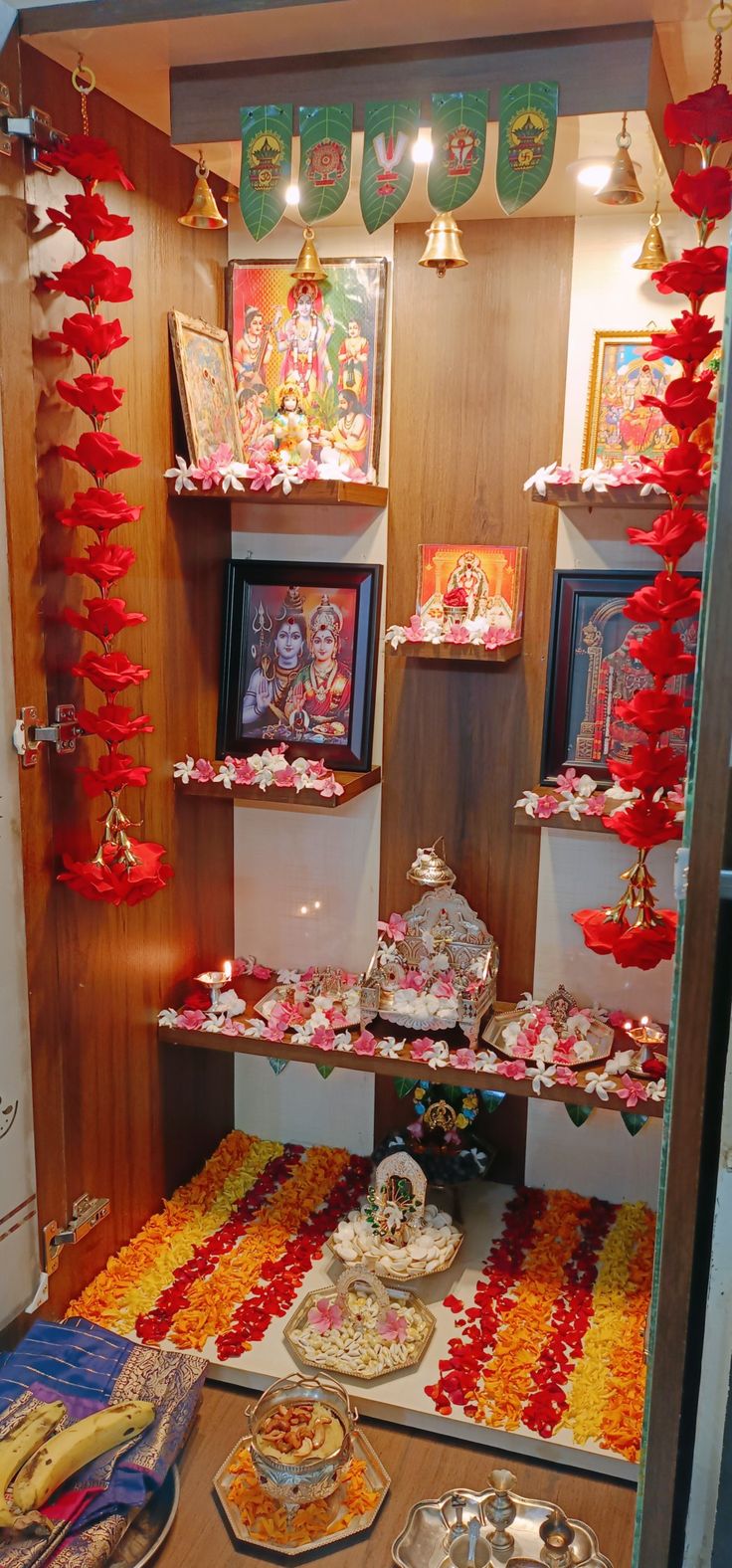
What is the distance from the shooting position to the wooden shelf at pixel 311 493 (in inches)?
116

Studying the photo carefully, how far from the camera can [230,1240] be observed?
10.6ft

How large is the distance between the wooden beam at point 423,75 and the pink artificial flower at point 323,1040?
7.14ft

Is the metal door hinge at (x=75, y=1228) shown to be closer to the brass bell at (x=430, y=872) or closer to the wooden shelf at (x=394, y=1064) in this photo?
the wooden shelf at (x=394, y=1064)

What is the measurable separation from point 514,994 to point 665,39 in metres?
2.38

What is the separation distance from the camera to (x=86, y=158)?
2416mm

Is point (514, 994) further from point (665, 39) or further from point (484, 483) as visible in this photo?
point (665, 39)

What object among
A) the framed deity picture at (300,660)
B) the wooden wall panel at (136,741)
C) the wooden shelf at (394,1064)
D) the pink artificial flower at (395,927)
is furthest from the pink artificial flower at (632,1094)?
the wooden wall panel at (136,741)

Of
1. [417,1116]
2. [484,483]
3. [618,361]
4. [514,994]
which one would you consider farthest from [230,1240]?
[618,361]

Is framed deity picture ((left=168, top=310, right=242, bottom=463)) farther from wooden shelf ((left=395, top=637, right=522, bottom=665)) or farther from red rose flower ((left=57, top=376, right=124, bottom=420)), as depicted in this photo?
wooden shelf ((left=395, top=637, right=522, bottom=665))

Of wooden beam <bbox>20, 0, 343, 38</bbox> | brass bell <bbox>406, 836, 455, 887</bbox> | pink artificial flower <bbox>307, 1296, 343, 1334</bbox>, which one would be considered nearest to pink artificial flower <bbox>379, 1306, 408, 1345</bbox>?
pink artificial flower <bbox>307, 1296, 343, 1334</bbox>

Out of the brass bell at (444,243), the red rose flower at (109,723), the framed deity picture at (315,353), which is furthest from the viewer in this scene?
the framed deity picture at (315,353)

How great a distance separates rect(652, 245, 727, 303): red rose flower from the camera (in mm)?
2316

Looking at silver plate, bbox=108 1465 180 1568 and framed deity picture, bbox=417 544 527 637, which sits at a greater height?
framed deity picture, bbox=417 544 527 637

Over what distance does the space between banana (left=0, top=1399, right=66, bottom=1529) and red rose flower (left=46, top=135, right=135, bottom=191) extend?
2556 mm
